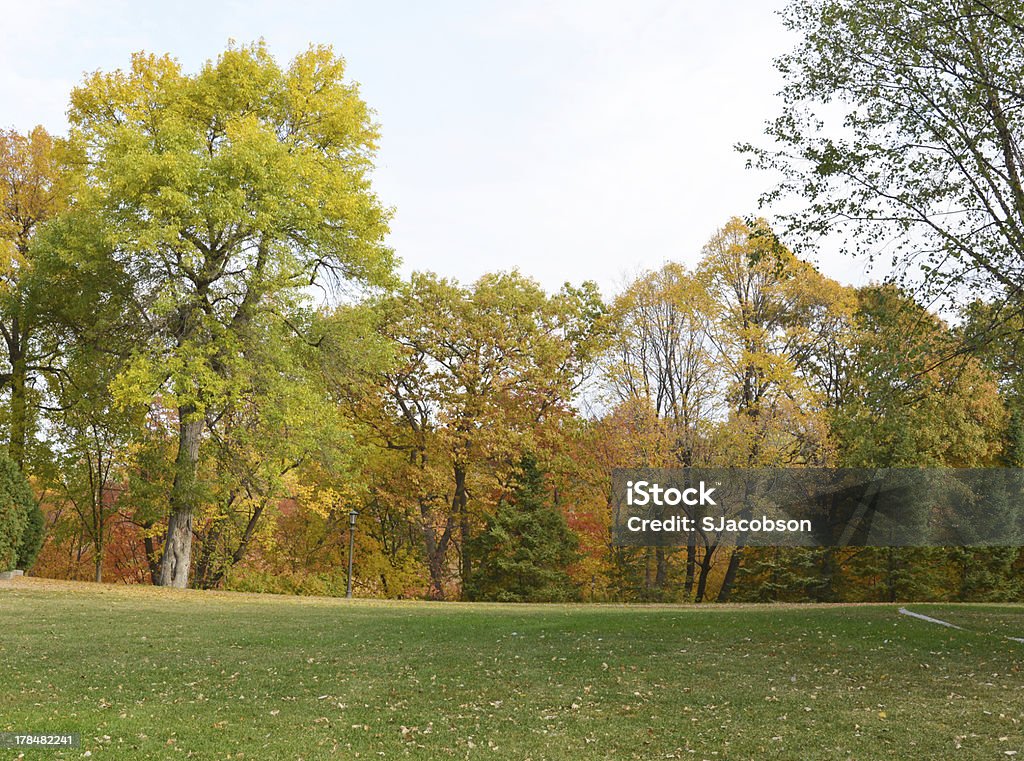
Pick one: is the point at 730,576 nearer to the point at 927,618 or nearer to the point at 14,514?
the point at 927,618

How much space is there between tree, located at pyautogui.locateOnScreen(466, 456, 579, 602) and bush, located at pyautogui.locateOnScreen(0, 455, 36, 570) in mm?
14176

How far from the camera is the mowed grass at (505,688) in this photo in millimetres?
6543

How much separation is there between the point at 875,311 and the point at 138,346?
653 inches

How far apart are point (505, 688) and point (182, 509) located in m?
15.5

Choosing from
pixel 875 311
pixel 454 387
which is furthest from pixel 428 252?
pixel 875 311

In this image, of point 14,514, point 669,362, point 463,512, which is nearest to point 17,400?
point 14,514

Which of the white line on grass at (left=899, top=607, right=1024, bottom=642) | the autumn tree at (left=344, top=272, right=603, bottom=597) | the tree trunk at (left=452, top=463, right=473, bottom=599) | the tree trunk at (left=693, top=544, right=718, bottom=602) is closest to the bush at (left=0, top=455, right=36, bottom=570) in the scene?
the autumn tree at (left=344, top=272, right=603, bottom=597)

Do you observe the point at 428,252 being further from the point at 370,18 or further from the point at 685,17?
the point at 685,17

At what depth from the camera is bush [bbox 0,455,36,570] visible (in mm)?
17938

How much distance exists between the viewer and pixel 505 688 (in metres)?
8.54

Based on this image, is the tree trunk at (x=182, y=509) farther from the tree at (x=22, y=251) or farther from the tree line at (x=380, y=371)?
the tree at (x=22, y=251)

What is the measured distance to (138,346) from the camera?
20.4 metres

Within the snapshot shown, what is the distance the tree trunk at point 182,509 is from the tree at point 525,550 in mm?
10475

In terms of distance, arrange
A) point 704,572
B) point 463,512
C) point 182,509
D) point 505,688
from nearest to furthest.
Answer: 1. point 505,688
2. point 182,509
3. point 704,572
4. point 463,512
